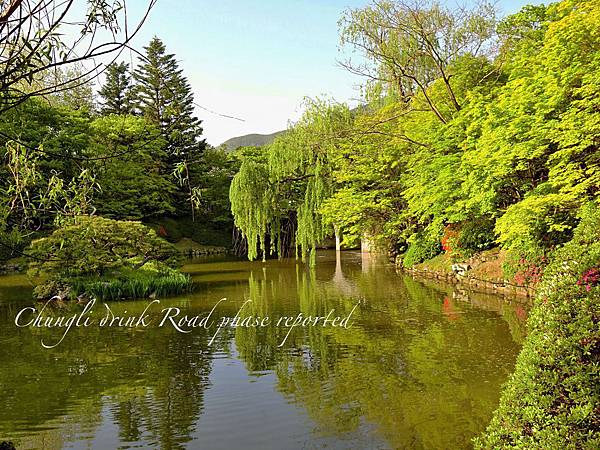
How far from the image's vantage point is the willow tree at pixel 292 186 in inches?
790

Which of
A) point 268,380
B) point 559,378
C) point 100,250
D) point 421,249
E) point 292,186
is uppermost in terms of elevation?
point 292,186

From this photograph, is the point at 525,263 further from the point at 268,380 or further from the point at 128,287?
the point at 128,287

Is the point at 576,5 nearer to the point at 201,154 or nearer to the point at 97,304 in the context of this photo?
the point at 97,304

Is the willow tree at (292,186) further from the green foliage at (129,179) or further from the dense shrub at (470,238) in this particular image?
the green foliage at (129,179)

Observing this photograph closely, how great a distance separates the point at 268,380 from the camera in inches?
253

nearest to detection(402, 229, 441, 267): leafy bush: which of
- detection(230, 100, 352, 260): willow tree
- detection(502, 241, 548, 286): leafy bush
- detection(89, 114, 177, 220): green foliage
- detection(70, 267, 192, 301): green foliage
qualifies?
detection(230, 100, 352, 260): willow tree

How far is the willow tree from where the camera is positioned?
790 inches

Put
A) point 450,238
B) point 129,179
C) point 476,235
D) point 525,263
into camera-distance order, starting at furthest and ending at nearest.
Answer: point 129,179
point 450,238
point 476,235
point 525,263

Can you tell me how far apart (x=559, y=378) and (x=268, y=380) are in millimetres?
4110

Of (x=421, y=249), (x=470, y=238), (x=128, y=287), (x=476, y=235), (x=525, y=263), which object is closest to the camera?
(x=525, y=263)

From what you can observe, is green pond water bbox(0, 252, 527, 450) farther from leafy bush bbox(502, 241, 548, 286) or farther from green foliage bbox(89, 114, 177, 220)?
green foliage bbox(89, 114, 177, 220)

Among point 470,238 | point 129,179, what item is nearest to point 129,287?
point 470,238

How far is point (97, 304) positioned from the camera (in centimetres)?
1221

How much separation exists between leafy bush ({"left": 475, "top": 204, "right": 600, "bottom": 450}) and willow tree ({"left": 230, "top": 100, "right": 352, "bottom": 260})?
15642 mm
